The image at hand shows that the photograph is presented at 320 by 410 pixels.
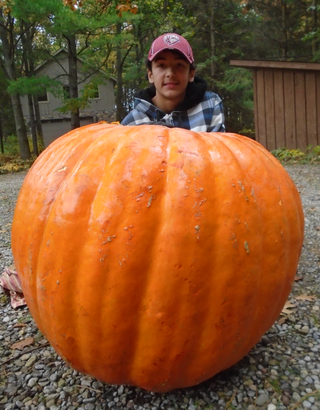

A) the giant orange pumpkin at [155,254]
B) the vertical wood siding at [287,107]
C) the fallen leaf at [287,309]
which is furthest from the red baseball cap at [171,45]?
the vertical wood siding at [287,107]

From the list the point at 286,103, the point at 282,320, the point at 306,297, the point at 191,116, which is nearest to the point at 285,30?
the point at 286,103

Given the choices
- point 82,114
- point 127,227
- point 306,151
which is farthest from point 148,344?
point 82,114

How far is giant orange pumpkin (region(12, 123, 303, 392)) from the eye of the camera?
124 cm

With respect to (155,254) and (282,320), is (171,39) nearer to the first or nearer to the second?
(155,254)

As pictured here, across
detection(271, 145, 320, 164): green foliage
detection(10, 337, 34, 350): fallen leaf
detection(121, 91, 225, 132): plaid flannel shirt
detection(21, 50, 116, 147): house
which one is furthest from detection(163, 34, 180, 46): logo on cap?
detection(21, 50, 116, 147): house

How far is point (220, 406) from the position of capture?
1.44 meters

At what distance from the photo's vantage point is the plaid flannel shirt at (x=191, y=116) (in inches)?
101

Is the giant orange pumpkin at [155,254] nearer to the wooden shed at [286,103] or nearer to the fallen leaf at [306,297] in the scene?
the fallen leaf at [306,297]

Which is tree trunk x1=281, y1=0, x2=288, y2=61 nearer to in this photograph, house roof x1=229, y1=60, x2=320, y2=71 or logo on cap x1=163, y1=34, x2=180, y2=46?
house roof x1=229, y1=60, x2=320, y2=71

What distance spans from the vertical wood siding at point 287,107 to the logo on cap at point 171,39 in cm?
862

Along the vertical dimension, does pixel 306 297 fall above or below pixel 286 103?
below

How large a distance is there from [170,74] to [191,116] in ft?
1.18

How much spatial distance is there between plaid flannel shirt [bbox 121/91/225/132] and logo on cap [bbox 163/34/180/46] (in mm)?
441

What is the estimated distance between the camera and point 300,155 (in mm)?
9719
